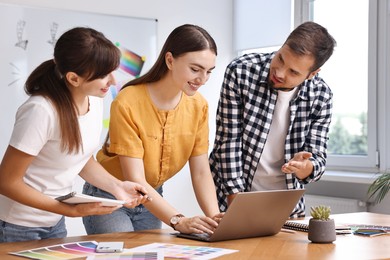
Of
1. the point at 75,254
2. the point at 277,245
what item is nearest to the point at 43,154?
the point at 75,254

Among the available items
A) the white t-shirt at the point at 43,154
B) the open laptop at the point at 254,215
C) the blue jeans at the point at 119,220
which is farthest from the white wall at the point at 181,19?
the open laptop at the point at 254,215

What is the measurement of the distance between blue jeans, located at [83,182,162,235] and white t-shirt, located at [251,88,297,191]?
1.58 feet

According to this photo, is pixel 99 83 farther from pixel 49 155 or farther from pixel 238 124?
pixel 238 124

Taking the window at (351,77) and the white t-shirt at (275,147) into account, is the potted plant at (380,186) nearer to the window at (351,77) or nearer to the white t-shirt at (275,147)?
the window at (351,77)

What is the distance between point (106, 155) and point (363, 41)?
8.34 ft

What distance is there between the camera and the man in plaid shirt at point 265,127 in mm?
2643

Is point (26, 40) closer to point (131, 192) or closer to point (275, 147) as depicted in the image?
point (275, 147)

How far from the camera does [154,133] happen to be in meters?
2.39

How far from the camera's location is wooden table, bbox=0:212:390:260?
1.89 m

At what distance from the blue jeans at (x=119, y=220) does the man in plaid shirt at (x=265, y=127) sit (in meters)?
0.36

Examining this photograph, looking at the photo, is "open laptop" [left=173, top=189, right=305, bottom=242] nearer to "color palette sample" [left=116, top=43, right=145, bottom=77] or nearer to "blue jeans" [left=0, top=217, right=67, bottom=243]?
"blue jeans" [left=0, top=217, right=67, bottom=243]

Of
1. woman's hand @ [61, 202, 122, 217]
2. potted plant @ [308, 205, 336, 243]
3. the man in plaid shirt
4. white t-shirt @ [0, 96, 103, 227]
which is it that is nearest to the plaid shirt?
the man in plaid shirt

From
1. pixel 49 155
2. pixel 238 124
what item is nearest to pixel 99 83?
pixel 49 155

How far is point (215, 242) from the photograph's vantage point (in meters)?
2.09
